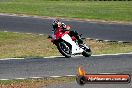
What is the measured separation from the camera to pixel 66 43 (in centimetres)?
1938

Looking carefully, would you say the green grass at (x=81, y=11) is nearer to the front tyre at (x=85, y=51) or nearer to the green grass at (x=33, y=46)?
the green grass at (x=33, y=46)

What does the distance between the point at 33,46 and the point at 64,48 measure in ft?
20.6

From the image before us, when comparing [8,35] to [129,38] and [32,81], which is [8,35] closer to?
[129,38]

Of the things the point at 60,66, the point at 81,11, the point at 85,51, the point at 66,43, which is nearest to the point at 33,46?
the point at 85,51

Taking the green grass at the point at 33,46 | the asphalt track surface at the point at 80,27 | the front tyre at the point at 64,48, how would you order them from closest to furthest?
the front tyre at the point at 64,48 → the green grass at the point at 33,46 → the asphalt track surface at the point at 80,27

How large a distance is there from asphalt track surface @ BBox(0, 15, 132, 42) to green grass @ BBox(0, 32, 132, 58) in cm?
210

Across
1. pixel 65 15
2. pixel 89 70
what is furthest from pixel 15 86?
pixel 65 15

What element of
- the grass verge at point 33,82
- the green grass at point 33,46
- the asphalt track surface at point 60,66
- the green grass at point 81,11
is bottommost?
the green grass at point 81,11

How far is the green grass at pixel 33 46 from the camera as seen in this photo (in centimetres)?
2248

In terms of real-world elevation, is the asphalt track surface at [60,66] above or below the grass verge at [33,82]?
below

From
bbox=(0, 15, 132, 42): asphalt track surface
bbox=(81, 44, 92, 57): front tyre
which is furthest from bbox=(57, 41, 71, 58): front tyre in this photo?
bbox=(0, 15, 132, 42): asphalt track surface

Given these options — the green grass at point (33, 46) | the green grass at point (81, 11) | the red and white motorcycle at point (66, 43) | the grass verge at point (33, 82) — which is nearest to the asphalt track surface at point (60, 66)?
the red and white motorcycle at point (66, 43)

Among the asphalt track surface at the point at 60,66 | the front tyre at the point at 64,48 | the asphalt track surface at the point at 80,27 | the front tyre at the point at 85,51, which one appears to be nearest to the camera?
the asphalt track surface at the point at 60,66

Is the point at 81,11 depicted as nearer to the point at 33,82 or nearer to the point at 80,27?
the point at 80,27
